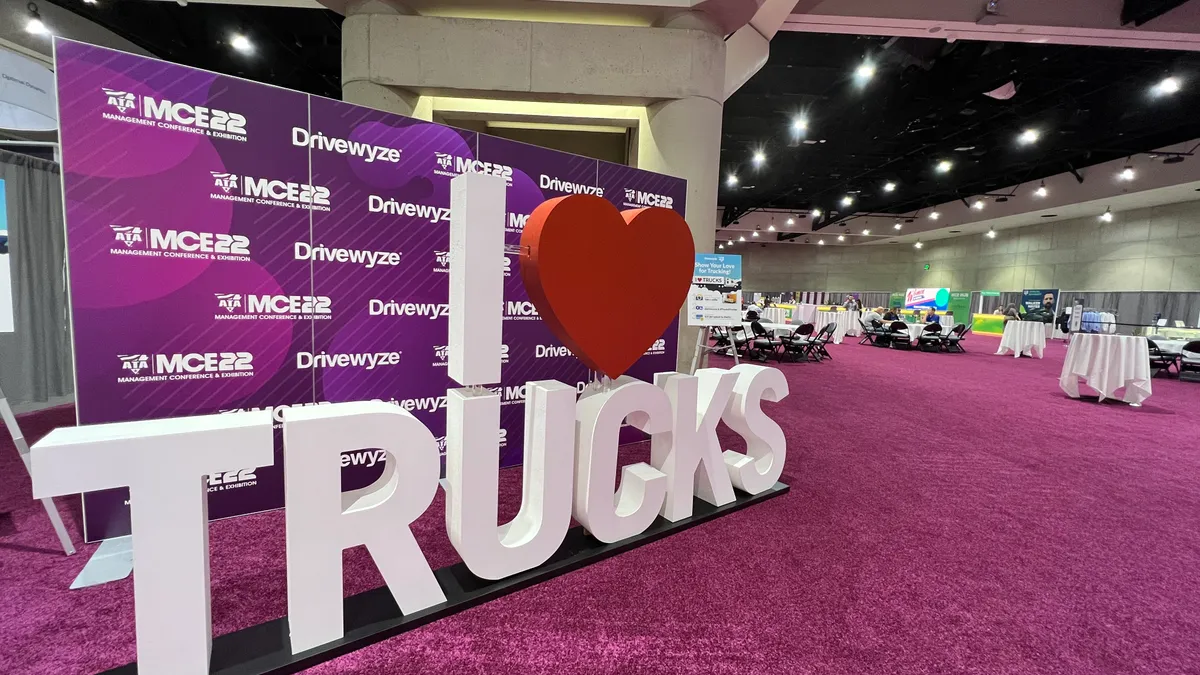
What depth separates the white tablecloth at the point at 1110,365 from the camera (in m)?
5.62

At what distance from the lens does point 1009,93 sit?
696 cm

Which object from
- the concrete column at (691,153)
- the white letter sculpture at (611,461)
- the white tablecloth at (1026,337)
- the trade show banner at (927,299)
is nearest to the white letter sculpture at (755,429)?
the white letter sculpture at (611,461)

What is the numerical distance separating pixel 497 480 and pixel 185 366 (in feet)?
5.71

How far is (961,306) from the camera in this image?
18531mm

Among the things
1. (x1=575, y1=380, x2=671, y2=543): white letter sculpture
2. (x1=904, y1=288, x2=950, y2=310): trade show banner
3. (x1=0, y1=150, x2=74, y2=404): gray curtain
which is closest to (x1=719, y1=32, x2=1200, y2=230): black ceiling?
(x1=904, y1=288, x2=950, y2=310): trade show banner

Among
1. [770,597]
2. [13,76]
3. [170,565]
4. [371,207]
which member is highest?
[13,76]

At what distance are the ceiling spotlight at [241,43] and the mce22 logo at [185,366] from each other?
6.14 meters

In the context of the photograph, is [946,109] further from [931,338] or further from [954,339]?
[954,339]

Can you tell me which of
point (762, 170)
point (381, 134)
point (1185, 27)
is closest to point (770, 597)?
point (381, 134)

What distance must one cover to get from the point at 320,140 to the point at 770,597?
10.2 ft

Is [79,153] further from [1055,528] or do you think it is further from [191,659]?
[1055,528]

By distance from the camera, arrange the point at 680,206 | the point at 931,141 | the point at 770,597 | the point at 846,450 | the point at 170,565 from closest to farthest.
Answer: the point at 170,565 → the point at 770,597 → the point at 846,450 → the point at 680,206 → the point at 931,141

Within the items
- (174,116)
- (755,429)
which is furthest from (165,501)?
(755,429)

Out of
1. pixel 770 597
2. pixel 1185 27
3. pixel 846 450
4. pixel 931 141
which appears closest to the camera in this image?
pixel 770 597
